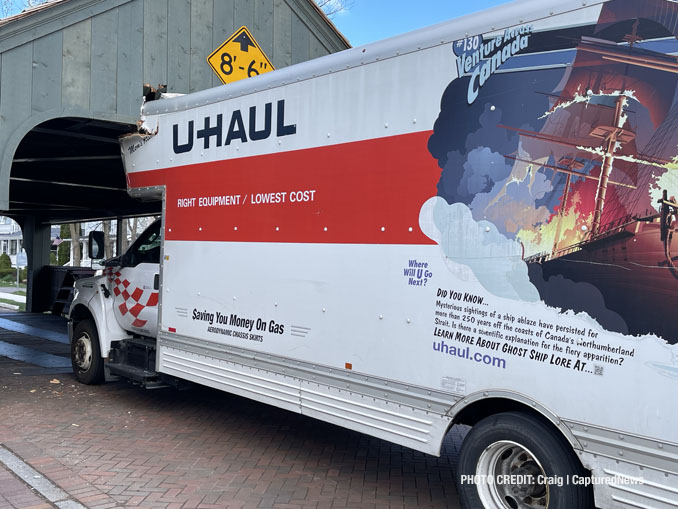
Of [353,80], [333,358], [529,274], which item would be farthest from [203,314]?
[529,274]

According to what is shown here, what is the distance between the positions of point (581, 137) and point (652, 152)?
0.36 metres

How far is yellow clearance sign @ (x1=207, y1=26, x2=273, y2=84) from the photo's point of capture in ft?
26.8

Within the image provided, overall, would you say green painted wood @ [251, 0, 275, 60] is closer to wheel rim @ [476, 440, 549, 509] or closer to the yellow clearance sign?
the yellow clearance sign

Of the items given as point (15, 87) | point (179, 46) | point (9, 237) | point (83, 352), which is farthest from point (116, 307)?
point (9, 237)

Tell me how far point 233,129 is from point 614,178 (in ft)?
10.5

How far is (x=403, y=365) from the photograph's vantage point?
3.88 m

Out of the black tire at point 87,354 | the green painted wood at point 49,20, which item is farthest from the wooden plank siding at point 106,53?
the black tire at point 87,354

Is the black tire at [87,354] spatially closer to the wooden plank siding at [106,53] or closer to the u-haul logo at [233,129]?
the wooden plank siding at [106,53]

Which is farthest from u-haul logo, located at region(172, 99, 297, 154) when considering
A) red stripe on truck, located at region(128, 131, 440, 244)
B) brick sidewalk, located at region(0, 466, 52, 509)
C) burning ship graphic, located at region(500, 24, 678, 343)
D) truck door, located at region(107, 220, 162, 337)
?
brick sidewalk, located at region(0, 466, 52, 509)

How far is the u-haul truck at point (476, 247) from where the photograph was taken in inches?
117

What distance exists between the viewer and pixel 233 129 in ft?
17.1

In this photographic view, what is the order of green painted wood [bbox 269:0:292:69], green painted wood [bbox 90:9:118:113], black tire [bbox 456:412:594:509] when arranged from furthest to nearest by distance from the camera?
green painted wood [bbox 269:0:292:69]
green painted wood [bbox 90:9:118:113]
black tire [bbox 456:412:594:509]

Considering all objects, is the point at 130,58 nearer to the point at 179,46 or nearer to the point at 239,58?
the point at 179,46

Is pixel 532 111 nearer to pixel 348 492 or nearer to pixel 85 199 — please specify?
pixel 348 492
